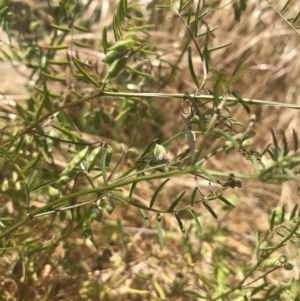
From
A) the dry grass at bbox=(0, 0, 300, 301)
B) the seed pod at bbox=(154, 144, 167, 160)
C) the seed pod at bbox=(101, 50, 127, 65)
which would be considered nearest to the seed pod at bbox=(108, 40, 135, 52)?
the seed pod at bbox=(101, 50, 127, 65)

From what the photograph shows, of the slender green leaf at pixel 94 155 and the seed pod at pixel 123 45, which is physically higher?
the seed pod at pixel 123 45

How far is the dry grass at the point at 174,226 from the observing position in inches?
41.6

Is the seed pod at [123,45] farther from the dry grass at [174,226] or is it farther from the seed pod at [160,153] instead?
the dry grass at [174,226]

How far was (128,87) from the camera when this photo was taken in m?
1.11

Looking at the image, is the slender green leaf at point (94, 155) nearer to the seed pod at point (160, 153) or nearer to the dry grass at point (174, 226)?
the seed pod at point (160, 153)

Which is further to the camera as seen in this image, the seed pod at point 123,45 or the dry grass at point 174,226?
the dry grass at point 174,226

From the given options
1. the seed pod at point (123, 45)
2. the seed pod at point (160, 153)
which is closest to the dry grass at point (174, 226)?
the seed pod at point (160, 153)

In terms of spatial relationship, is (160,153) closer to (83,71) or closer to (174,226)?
(83,71)

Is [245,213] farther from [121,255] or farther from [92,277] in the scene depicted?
[92,277]

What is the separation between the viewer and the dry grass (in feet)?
3.46

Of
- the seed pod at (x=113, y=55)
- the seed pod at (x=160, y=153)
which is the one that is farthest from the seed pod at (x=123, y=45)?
the seed pod at (x=160, y=153)

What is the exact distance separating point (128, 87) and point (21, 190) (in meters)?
0.26

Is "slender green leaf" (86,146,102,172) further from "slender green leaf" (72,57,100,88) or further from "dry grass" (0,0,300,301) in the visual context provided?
"dry grass" (0,0,300,301)

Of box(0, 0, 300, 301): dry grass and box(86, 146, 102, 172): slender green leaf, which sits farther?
box(0, 0, 300, 301): dry grass
